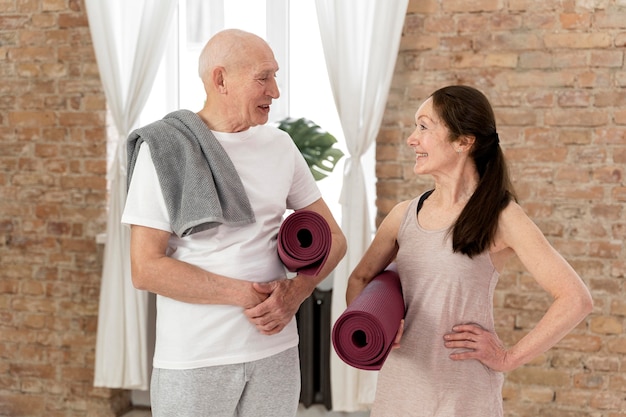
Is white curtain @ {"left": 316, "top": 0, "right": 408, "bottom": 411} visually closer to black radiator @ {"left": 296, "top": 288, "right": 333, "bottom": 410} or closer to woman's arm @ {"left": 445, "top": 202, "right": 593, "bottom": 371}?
black radiator @ {"left": 296, "top": 288, "right": 333, "bottom": 410}

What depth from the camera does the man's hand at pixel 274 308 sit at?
6.25 feet

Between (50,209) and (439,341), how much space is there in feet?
8.67

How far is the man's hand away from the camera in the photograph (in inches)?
75.0

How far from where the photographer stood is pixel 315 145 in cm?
372

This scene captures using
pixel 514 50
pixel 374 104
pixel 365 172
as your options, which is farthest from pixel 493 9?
pixel 365 172

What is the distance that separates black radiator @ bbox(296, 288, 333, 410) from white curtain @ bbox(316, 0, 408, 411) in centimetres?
19

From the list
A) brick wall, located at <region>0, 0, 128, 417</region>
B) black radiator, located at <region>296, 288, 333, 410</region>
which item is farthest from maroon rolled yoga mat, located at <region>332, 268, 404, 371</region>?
brick wall, located at <region>0, 0, 128, 417</region>

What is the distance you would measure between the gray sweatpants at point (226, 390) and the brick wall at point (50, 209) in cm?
210

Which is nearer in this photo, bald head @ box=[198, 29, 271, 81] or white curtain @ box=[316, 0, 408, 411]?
bald head @ box=[198, 29, 271, 81]

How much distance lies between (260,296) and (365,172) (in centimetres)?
189

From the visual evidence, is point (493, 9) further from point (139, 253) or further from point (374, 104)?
point (139, 253)

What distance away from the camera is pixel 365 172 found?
3727mm

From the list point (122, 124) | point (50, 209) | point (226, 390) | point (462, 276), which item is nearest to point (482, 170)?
point (462, 276)

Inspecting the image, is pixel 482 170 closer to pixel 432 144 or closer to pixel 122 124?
pixel 432 144
